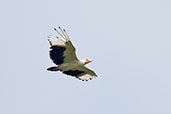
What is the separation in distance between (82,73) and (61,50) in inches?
133

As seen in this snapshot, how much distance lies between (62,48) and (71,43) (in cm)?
64

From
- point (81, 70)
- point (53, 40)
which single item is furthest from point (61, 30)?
point (81, 70)

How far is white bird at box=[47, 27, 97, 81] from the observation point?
131 ft

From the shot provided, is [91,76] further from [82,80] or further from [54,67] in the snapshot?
[54,67]

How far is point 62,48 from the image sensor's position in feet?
132

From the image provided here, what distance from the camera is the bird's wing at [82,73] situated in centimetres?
4281

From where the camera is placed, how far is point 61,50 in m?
40.3

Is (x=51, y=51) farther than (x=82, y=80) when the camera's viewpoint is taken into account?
No

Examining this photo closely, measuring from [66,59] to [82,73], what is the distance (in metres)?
2.47

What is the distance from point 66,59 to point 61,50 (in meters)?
0.92

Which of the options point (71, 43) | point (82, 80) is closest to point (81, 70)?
point (82, 80)

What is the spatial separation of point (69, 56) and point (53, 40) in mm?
1569

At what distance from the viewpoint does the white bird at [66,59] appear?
39906 mm

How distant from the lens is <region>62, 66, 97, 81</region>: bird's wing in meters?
42.8
